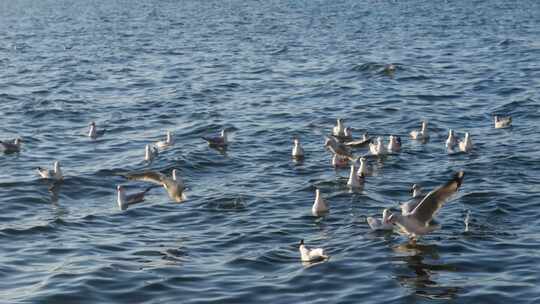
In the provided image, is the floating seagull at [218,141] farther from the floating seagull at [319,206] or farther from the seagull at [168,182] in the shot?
the floating seagull at [319,206]

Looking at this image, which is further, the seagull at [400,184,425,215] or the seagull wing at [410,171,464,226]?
the seagull at [400,184,425,215]

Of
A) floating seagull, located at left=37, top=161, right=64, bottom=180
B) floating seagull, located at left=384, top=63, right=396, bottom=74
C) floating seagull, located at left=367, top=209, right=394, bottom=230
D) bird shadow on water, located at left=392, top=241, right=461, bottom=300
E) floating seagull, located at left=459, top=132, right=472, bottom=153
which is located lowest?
bird shadow on water, located at left=392, top=241, right=461, bottom=300

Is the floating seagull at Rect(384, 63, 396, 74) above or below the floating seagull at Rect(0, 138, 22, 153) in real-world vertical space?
above

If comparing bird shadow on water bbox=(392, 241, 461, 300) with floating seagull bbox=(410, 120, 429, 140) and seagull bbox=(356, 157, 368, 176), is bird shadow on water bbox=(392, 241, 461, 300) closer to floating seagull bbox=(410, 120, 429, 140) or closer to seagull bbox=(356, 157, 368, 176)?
seagull bbox=(356, 157, 368, 176)

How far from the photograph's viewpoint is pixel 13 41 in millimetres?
58875

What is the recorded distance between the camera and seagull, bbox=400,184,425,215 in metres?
19.2

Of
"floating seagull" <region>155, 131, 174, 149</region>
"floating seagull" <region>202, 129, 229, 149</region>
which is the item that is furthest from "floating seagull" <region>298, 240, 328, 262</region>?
"floating seagull" <region>155, 131, 174, 149</region>

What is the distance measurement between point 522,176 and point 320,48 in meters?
26.7

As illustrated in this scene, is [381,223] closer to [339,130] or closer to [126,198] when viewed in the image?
[126,198]

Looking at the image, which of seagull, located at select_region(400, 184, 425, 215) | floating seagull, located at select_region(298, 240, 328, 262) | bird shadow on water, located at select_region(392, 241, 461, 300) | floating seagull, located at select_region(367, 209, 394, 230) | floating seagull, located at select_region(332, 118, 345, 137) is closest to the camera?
bird shadow on water, located at select_region(392, 241, 461, 300)

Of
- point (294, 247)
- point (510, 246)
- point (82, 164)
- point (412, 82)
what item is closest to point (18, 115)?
point (82, 164)

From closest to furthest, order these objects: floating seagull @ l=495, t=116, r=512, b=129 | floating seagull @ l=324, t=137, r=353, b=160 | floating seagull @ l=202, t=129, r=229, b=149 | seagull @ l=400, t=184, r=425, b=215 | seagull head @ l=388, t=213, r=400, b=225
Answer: seagull head @ l=388, t=213, r=400, b=225, seagull @ l=400, t=184, r=425, b=215, floating seagull @ l=324, t=137, r=353, b=160, floating seagull @ l=202, t=129, r=229, b=149, floating seagull @ l=495, t=116, r=512, b=129

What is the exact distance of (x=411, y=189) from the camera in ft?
74.9

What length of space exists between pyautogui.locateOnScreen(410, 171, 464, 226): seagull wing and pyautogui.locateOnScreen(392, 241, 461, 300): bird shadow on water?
61cm
